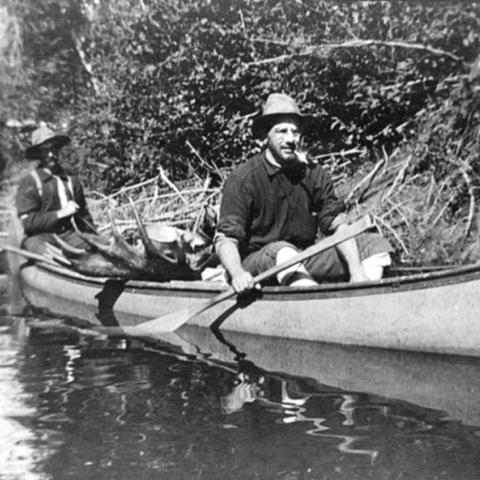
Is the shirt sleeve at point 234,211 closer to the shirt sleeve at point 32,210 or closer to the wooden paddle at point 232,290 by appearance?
the wooden paddle at point 232,290

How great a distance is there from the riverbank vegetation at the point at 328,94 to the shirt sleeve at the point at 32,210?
190 centimetres

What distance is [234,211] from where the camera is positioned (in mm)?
5500

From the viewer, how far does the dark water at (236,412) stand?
10.5 ft

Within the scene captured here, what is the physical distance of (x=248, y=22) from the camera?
8.57 metres

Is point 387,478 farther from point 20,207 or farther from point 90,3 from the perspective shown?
point 90,3

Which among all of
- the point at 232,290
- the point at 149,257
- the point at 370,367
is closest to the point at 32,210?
the point at 149,257

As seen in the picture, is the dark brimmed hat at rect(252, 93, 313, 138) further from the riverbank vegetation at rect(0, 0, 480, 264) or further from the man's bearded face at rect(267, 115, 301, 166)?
the riverbank vegetation at rect(0, 0, 480, 264)

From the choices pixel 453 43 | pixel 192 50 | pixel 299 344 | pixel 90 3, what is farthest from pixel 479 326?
pixel 90 3

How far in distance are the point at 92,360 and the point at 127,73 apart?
613 cm

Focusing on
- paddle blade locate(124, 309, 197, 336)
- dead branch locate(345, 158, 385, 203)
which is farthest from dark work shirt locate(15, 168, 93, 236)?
paddle blade locate(124, 309, 197, 336)

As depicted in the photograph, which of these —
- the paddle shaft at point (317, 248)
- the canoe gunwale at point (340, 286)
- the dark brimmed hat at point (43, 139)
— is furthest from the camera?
the dark brimmed hat at point (43, 139)

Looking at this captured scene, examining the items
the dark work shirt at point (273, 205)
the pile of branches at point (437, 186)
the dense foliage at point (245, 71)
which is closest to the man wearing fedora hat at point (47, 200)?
the dense foliage at point (245, 71)

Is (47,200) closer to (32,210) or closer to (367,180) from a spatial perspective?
(32,210)

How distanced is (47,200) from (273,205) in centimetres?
408
